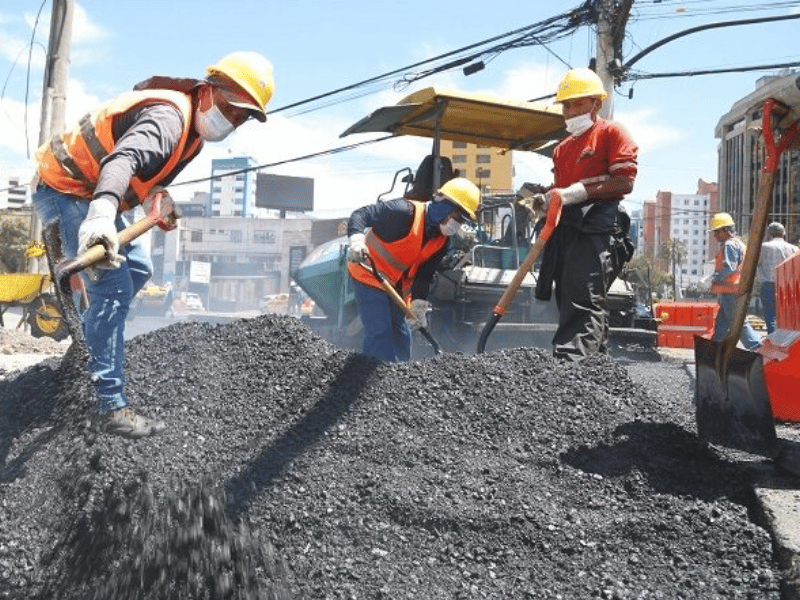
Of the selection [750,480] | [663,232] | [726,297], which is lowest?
[750,480]

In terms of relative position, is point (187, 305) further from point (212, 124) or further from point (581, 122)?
point (212, 124)

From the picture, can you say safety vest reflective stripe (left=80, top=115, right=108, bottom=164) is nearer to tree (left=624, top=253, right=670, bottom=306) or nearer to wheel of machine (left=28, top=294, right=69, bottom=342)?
tree (left=624, top=253, right=670, bottom=306)

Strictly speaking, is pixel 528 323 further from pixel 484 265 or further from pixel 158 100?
pixel 158 100

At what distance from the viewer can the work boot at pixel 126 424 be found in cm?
290

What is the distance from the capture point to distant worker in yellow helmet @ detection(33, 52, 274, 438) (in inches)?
116

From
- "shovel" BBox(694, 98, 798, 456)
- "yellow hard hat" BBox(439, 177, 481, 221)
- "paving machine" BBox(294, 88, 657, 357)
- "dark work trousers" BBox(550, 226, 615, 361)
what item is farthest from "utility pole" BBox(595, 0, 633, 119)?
"shovel" BBox(694, 98, 798, 456)

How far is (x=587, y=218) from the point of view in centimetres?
404

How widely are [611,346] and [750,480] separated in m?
6.29

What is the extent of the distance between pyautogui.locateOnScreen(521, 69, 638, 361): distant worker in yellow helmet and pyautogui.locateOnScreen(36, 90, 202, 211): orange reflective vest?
1.77 m

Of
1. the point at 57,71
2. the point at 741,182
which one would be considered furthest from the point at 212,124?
the point at 741,182

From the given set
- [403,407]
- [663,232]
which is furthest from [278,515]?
[663,232]

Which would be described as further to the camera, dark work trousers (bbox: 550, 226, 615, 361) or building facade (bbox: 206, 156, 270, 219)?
building facade (bbox: 206, 156, 270, 219)

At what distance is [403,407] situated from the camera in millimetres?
3006

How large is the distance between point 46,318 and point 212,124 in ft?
32.8
